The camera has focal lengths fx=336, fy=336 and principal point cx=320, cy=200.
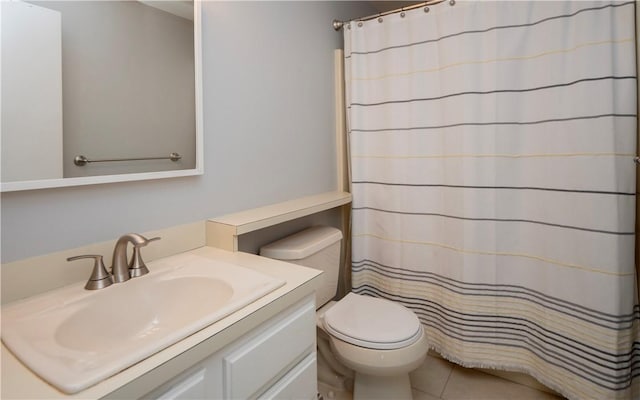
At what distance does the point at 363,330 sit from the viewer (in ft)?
4.58

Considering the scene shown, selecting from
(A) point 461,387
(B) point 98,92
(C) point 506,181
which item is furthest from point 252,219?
(A) point 461,387

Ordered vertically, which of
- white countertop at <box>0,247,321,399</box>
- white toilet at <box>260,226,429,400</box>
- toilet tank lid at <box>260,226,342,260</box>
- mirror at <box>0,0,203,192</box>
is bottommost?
white toilet at <box>260,226,429,400</box>

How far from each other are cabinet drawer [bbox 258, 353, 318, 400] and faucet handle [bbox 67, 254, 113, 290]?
1.75 ft

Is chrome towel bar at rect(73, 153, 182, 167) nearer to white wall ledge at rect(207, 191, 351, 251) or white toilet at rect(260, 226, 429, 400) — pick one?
white wall ledge at rect(207, 191, 351, 251)

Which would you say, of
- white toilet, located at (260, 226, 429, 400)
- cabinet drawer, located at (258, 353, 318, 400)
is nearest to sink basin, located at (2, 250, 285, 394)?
cabinet drawer, located at (258, 353, 318, 400)

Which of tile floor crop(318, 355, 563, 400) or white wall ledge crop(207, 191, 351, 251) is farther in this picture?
tile floor crop(318, 355, 563, 400)

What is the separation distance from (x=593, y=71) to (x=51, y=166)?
189 centimetres

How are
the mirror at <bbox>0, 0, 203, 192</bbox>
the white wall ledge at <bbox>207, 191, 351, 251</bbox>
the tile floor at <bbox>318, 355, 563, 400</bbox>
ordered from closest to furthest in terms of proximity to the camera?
the mirror at <bbox>0, 0, 203, 192</bbox>, the white wall ledge at <bbox>207, 191, 351, 251</bbox>, the tile floor at <bbox>318, 355, 563, 400</bbox>

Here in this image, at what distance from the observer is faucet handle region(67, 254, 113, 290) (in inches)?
36.4

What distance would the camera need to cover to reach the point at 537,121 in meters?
1.46

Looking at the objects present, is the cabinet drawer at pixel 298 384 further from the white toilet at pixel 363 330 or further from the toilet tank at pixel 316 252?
the toilet tank at pixel 316 252

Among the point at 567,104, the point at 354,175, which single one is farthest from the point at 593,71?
the point at 354,175

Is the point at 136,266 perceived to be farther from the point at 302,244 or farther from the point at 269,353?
the point at 302,244

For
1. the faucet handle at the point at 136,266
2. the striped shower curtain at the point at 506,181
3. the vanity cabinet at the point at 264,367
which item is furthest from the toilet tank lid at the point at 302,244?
the faucet handle at the point at 136,266
